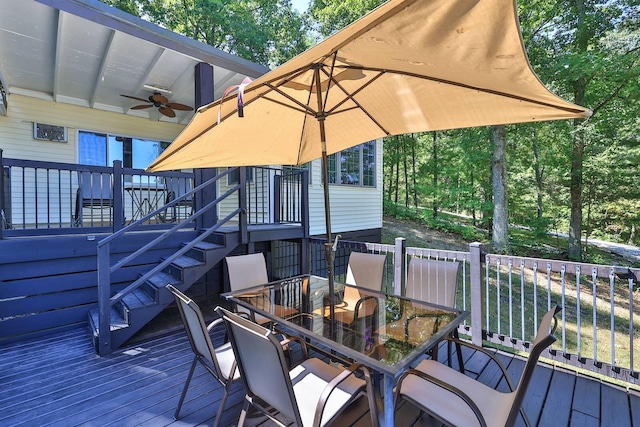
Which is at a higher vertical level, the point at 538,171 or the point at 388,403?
the point at 538,171

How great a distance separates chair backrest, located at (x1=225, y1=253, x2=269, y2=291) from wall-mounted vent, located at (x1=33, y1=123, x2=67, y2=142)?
5527 millimetres

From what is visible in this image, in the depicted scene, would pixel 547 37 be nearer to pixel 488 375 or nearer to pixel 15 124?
pixel 488 375

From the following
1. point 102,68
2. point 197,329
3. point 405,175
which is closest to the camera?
point 197,329

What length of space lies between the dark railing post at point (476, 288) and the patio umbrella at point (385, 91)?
1.34 meters

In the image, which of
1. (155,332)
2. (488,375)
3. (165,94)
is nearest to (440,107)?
(488,375)

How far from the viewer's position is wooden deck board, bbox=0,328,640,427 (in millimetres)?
2199

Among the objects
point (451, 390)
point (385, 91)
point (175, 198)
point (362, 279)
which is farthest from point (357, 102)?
point (175, 198)

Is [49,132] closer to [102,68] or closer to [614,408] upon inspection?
[102,68]

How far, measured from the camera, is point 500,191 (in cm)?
1009

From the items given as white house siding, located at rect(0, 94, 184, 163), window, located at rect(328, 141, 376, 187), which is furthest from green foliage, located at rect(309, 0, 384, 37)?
white house siding, located at rect(0, 94, 184, 163)

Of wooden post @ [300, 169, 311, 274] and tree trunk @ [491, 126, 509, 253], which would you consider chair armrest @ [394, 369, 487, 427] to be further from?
tree trunk @ [491, 126, 509, 253]

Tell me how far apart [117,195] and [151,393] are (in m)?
2.75

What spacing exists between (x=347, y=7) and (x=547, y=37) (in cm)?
725

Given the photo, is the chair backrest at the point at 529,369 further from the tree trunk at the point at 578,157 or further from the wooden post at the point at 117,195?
the tree trunk at the point at 578,157
